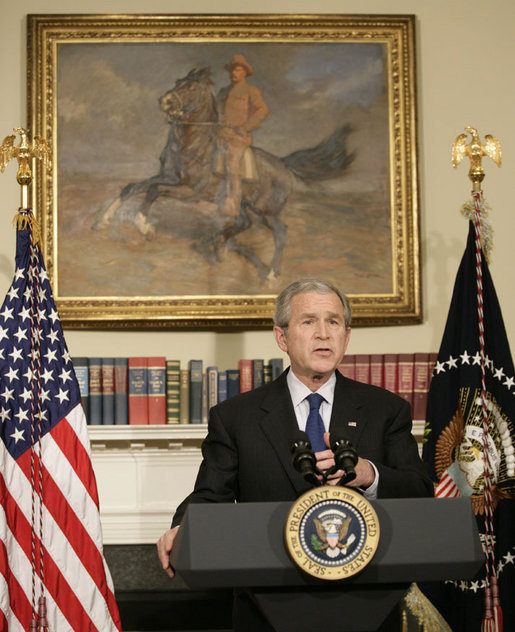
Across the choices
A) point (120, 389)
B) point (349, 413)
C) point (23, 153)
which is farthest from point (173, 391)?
point (349, 413)

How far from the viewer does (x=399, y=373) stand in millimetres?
4734

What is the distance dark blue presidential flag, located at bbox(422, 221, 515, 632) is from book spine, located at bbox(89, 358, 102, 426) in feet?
5.98

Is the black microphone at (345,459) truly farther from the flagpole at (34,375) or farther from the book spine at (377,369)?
the book spine at (377,369)

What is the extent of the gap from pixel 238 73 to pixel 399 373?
2.10 metres

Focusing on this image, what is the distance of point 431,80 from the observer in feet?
17.1

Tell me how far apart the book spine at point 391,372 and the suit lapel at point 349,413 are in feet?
6.88

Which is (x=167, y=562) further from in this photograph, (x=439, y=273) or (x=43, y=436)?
(x=439, y=273)

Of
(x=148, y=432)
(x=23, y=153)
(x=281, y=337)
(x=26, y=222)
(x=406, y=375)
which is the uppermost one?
(x=23, y=153)

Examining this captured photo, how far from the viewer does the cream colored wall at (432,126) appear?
5.01 metres

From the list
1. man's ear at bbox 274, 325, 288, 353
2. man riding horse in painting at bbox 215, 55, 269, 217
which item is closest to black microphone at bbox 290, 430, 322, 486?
man's ear at bbox 274, 325, 288, 353

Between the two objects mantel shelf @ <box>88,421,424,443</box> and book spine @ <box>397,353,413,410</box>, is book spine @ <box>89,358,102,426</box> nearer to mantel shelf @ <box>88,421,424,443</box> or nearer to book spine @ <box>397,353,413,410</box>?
mantel shelf @ <box>88,421,424,443</box>

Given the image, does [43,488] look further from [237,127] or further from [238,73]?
[238,73]

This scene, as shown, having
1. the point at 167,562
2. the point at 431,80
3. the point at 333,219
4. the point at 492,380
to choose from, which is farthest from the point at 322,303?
the point at 431,80

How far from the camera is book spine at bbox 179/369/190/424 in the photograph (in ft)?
15.4
